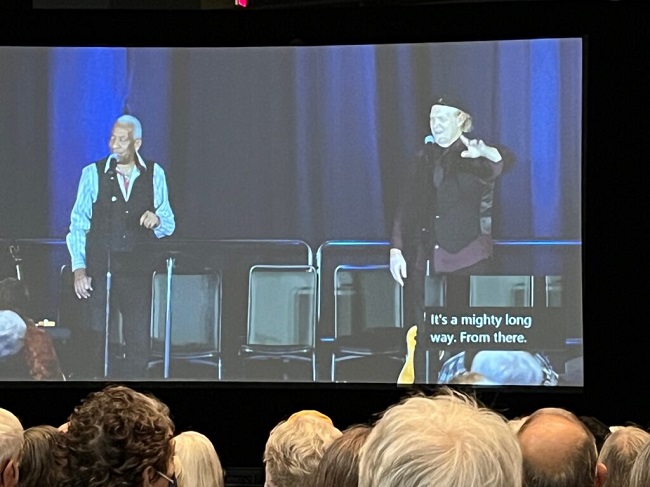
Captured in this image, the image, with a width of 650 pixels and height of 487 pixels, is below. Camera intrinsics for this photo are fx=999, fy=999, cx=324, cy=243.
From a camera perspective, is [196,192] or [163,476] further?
[196,192]

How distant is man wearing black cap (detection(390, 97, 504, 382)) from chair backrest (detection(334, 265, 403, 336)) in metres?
0.05

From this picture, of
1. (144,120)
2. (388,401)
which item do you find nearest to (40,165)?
(144,120)

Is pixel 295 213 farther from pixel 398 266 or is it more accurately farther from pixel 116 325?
pixel 116 325

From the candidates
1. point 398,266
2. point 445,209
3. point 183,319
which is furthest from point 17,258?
point 445,209

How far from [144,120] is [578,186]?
227 centimetres

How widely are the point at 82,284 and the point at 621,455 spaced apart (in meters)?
3.60

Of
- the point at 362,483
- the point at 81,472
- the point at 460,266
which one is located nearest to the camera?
the point at 362,483

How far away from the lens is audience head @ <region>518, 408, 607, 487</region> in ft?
4.58

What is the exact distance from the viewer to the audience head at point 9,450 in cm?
160

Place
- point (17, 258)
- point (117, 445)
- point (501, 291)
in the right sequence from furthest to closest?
point (17, 258) → point (501, 291) → point (117, 445)

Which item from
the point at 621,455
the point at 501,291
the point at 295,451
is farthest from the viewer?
the point at 501,291

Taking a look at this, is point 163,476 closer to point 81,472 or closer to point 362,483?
point 81,472

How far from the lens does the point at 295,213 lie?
5.27 m

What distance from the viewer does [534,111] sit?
16.8 feet
